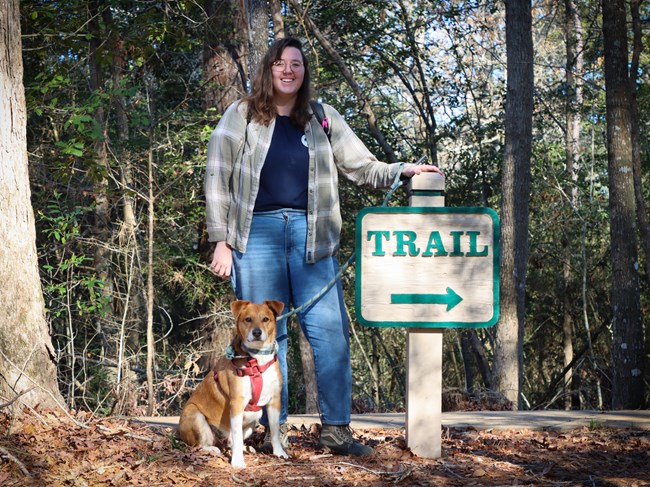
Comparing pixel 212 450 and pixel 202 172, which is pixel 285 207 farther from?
pixel 202 172

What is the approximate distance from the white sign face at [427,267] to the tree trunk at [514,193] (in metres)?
7.58

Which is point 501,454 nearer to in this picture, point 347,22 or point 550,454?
point 550,454

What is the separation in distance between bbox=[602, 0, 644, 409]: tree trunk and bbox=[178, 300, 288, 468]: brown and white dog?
693 centimetres

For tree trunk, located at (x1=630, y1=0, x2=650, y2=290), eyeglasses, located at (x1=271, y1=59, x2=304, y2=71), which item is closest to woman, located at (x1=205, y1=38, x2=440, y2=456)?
eyeglasses, located at (x1=271, y1=59, x2=304, y2=71)

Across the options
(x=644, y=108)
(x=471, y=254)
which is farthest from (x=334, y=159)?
(x=644, y=108)

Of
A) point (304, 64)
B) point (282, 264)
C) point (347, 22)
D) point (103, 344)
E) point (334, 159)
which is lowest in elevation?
point (103, 344)

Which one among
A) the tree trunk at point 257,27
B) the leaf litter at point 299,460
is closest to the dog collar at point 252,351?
the leaf litter at point 299,460

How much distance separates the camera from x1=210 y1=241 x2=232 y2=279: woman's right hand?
4551mm

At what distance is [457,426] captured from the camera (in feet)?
18.3

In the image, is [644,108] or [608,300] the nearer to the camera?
[644,108]

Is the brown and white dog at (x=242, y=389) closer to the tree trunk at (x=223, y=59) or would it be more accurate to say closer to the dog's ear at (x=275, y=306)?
the dog's ear at (x=275, y=306)

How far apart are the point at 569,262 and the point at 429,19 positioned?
6637mm

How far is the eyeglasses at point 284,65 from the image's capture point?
14.9 feet

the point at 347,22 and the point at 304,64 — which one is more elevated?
the point at 347,22
